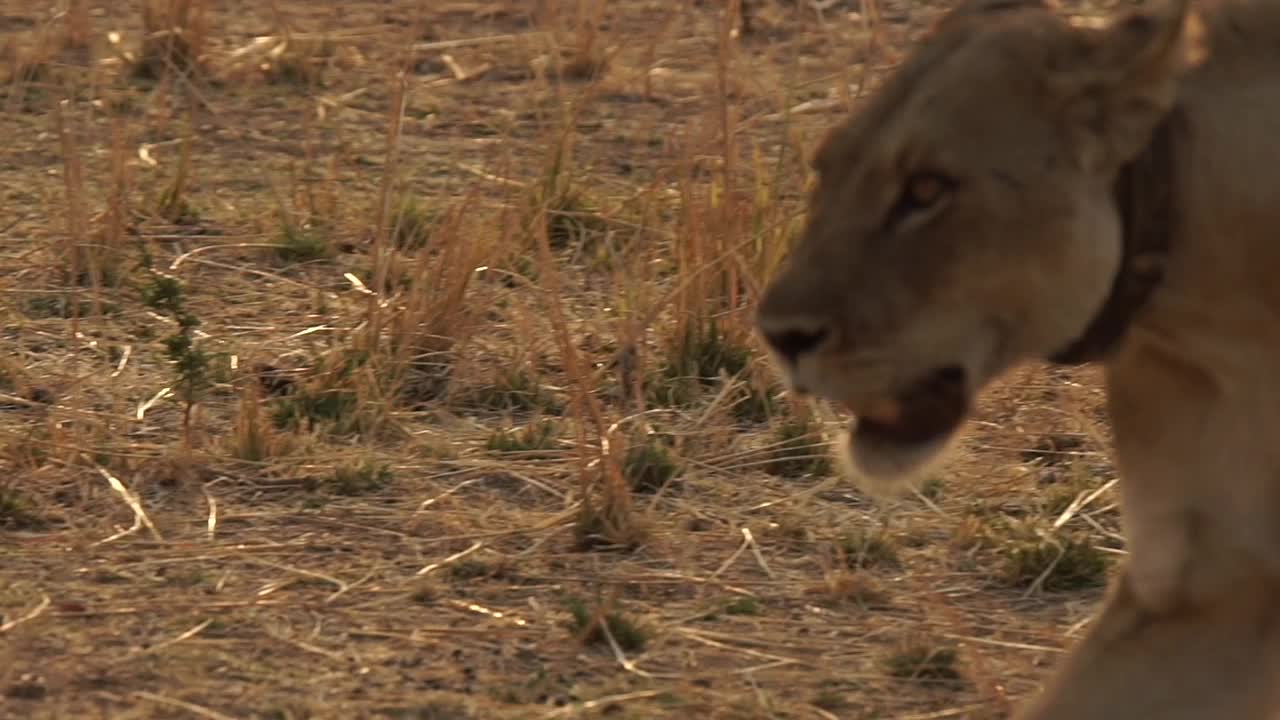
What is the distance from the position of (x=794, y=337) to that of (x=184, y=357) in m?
1.95

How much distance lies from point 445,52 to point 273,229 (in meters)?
1.82

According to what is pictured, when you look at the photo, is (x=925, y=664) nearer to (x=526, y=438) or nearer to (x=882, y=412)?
(x=882, y=412)

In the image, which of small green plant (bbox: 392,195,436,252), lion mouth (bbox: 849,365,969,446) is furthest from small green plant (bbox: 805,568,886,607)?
small green plant (bbox: 392,195,436,252)

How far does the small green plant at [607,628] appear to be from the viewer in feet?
12.6

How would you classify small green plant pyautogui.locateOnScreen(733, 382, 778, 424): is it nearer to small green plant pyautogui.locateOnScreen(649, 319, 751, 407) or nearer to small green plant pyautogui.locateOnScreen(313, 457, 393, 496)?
small green plant pyautogui.locateOnScreen(649, 319, 751, 407)

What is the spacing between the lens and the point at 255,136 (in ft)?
22.1

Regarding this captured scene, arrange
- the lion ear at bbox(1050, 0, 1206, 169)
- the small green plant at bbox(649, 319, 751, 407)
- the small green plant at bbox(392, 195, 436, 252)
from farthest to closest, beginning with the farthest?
the small green plant at bbox(392, 195, 436, 252), the small green plant at bbox(649, 319, 751, 407), the lion ear at bbox(1050, 0, 1206, 169)

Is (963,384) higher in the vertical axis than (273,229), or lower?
higher

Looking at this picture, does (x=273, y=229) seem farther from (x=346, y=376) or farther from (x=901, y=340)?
(x=901, y=340)

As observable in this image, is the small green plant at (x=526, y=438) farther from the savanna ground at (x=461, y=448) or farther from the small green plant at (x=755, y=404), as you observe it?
the small green plant at (x=755, y=404)

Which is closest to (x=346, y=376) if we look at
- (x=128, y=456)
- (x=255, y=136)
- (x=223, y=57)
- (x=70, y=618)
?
(x=128, y=456)

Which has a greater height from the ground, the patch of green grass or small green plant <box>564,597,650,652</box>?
small green plant <box>564,597,650,652</box>

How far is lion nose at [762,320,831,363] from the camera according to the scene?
2.91 m

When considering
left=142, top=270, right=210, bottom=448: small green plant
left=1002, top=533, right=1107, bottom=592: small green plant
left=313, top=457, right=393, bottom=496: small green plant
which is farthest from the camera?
left=142, top=270, right=210, bottom=448: small green plant
